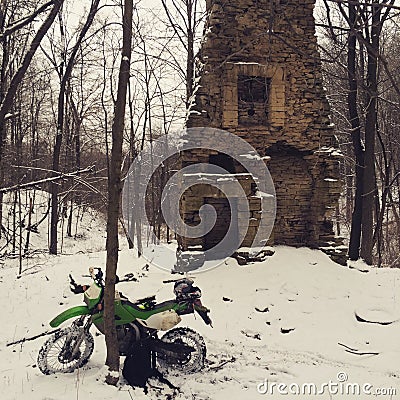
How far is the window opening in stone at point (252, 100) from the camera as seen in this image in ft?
35.3

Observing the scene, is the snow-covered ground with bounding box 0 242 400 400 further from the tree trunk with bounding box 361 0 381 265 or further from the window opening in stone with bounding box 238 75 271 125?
the window opening in stone with bounding box 238 75 271 125

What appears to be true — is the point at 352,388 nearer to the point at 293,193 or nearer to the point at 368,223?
the point at 293,193

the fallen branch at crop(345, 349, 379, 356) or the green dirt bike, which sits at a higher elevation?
the green dirt bike

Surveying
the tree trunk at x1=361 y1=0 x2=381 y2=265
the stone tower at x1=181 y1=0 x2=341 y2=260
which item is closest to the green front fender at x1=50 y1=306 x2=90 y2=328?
the stone tower at x1=181 y1=0 x2=341 y2=260

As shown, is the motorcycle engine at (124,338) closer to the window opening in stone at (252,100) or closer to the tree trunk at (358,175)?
the window opening in stone at (252,100)

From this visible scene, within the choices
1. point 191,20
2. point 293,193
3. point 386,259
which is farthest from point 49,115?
point 386,259

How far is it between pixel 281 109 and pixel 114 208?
7.03 meters

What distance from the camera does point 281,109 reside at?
34.6 ft

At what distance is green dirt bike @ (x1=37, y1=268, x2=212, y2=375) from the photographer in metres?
4.89

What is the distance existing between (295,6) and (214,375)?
968 cm

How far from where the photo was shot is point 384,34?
16.4 metres

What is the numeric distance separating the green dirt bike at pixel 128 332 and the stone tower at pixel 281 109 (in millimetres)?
4992

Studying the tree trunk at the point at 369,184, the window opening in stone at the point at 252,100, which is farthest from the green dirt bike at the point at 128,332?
the tree trunk at the point at 369,184

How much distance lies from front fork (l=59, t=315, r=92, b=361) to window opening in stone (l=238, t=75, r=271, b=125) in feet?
23.8
